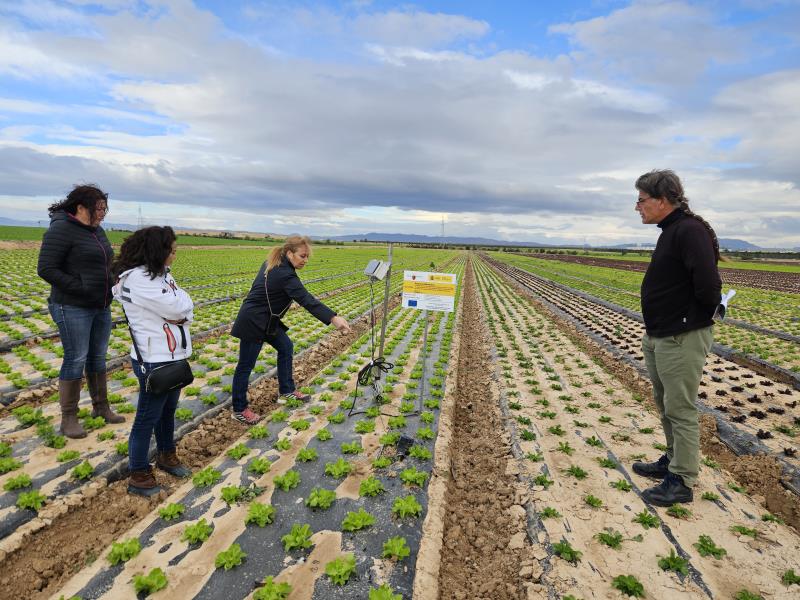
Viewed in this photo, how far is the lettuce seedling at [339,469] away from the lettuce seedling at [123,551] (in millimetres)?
2113

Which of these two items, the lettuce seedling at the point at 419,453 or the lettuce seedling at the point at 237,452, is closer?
the lettuce seedling at the point at 237,452

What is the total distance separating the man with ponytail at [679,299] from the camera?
3.88 metres

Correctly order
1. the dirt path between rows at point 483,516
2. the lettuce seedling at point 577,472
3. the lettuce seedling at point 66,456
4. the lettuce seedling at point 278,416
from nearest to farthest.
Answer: the dirt path between rows at point 483,516, the lettuce seedling at point 66,456, the lettuce seedling at point 577,472, the lettuce seedling at point 278,416

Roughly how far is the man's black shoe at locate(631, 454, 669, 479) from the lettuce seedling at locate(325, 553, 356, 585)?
3.89 meters

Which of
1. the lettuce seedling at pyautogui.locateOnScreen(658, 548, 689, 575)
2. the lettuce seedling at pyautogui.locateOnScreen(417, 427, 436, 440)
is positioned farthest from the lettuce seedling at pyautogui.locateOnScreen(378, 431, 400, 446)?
the lettuce seedling at pyautogui.locateOnScreen(658, 548, 689, 575)

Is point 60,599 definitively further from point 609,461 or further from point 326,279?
point 326,279

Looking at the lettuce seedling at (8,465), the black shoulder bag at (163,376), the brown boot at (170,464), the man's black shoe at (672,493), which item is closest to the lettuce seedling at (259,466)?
the brown boot at (170,464)

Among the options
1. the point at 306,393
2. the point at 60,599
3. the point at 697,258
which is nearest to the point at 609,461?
the point at 697,258

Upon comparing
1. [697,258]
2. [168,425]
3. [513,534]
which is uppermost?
[697,258]

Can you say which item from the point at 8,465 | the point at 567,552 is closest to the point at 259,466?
the point at 8,465

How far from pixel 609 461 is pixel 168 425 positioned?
574 centimetres

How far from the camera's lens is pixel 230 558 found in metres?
3.65

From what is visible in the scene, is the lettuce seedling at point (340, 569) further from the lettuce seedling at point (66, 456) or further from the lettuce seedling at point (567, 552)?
the lettuce seedling at point (66, 456)

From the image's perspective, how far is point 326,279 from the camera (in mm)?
29641
